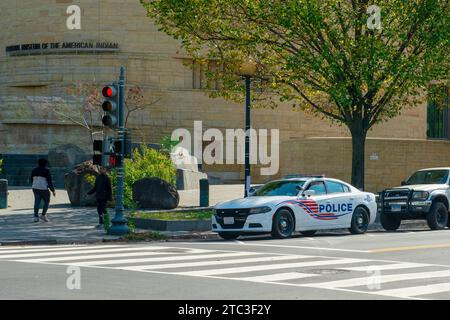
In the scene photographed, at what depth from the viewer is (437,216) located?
26.7 metres

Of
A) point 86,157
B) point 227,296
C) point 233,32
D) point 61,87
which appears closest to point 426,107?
point 61,87

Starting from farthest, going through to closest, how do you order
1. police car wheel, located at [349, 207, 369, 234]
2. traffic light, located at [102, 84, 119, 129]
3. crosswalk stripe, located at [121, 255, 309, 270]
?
1. police car wheel, located at [349, 207, 369, 234]
2. traffic light, located at [102, 84, 119, 129]
3. crosswalk stripe, located at [121, 255, 309, 270]

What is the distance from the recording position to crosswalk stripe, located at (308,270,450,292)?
13109 mm

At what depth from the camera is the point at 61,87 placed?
184ft

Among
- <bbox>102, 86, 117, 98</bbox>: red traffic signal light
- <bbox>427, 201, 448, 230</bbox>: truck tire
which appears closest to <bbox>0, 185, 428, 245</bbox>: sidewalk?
<bbox>427, 201, 448, 230</bbox>: truck tire

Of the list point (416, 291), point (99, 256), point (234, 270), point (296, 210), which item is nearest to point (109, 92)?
point (296, 210)

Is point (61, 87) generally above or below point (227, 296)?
above

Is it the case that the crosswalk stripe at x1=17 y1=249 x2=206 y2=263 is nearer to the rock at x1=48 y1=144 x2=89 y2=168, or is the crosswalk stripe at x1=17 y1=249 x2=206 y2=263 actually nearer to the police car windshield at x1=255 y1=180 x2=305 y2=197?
the police car windshield at x1=255 y1=180 x2=305 y2=197

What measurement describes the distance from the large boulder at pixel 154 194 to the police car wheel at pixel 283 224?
9046mm

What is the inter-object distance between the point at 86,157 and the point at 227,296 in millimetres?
33072

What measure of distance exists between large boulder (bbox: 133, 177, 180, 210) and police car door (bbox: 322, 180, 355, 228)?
8201 mm

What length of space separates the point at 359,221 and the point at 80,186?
38.1 feet

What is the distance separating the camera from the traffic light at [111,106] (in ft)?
74.6
